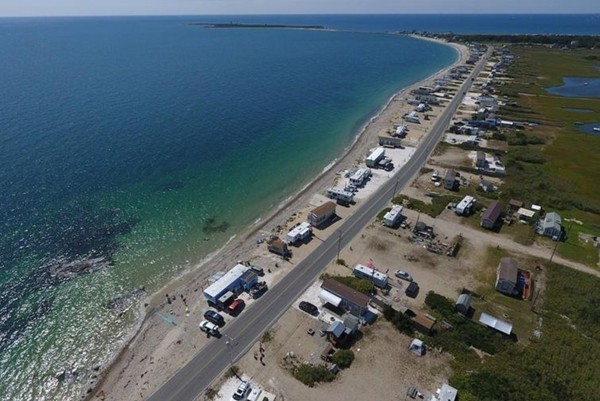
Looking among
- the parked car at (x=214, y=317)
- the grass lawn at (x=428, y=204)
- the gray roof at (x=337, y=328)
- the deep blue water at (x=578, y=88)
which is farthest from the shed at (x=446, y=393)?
the deep blue water at (x=578, y=88)

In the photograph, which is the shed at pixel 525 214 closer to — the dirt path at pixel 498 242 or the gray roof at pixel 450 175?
the dirt path at pixel 498 242

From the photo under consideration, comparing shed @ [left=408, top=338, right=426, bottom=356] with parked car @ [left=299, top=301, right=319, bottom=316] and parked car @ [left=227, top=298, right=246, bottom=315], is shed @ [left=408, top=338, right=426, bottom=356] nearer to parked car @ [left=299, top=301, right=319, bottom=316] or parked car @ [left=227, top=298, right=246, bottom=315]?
parked car @ [left=299, top=301, right=319, bottom=316]

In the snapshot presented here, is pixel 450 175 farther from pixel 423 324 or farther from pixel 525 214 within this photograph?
pixel 423 324

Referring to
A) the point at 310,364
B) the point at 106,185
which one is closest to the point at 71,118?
the point at 106,185

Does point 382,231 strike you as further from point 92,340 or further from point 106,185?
point 106,185

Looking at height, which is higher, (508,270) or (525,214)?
(508,270)

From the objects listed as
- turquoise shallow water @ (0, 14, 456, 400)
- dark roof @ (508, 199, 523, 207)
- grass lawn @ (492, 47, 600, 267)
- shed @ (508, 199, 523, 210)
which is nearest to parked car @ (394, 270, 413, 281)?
grass lawn @ (492, 47, 600, 267)

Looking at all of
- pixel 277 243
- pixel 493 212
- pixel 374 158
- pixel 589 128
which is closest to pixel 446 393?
pixel 277 243

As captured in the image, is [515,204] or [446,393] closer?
[446,393]
